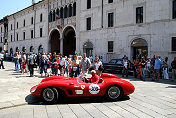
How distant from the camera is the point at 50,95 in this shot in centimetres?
561

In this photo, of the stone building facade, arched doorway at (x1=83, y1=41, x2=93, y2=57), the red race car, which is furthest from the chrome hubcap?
arched doorway at (x1=83, y1=41, x2=93, y2=57)

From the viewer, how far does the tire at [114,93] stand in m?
5.92

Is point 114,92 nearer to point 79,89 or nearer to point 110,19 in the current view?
point 79,89

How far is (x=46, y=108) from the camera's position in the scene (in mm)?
5172

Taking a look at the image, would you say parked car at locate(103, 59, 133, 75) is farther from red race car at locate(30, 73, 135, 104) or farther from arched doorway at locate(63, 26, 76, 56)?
arched doorway at locate(63, 26, 76, 56)

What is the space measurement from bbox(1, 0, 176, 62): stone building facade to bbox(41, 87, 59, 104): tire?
13.9 m

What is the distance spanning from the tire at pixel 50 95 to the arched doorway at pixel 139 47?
47.8 feet

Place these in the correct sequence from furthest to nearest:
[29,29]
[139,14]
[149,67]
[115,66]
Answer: [29,29] → [139,14] → [115,66] → [149,67]

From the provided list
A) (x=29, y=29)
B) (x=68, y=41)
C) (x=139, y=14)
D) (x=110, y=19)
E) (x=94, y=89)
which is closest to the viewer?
(x=94, y=89)

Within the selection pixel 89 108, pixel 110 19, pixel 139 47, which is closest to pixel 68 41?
pixel 110 19

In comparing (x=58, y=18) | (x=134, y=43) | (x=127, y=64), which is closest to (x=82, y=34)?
(x=58, y=18)

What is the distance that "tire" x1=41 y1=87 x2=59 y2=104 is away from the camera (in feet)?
18.2

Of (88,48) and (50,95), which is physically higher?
(88,48)

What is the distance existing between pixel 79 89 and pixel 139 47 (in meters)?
14.8
